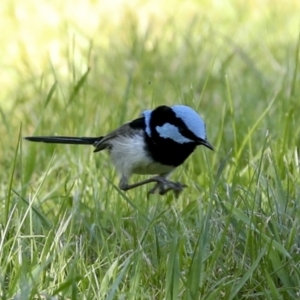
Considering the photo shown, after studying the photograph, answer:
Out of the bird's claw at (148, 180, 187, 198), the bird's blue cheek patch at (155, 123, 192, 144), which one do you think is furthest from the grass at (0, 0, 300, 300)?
the bird's blue cheek patch at (155, 123, 192, 144)

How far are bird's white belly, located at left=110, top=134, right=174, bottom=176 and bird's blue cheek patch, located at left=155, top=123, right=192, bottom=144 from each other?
0.39 feet

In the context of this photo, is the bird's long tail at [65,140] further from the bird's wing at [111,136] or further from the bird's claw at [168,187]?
the bird's claw at [168,187]

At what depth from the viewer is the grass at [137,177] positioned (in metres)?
2.84

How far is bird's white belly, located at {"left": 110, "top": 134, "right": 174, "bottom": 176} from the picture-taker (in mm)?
3627

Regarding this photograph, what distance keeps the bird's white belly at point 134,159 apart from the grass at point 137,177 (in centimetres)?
9

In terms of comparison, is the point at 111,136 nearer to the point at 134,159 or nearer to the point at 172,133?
the point at 134,159

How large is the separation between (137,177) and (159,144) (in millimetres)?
563

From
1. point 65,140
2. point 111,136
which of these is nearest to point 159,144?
point 111,136

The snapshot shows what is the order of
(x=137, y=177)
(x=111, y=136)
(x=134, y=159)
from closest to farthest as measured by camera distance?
(x=134, y=159) → (x=111, y=136) → (x=137, y=177)

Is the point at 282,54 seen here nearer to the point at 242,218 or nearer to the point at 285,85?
the point at 285,85

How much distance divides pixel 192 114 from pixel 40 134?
1197 mm

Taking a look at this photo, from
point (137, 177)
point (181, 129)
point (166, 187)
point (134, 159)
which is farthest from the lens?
point (137, 177)

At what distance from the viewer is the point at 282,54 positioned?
19.2 ft

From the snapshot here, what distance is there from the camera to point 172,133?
11.6ft
